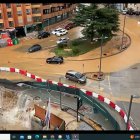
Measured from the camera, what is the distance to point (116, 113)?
284 inches

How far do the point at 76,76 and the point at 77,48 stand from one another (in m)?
2.09

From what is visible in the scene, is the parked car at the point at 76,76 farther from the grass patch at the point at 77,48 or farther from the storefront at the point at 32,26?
the storefront at the point at 32,26

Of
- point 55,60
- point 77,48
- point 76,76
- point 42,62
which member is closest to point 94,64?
point 76,76

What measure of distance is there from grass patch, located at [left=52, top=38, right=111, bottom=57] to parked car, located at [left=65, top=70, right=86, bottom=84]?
1.94ft

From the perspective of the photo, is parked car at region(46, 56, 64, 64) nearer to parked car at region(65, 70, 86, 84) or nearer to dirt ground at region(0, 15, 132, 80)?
dirt ground at region(0, 15, 132, 80)

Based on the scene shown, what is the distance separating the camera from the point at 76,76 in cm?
886

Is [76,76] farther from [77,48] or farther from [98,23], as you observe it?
[77,48]

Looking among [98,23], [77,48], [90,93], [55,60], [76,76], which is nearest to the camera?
[77,48]

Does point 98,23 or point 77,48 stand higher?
point 98,23

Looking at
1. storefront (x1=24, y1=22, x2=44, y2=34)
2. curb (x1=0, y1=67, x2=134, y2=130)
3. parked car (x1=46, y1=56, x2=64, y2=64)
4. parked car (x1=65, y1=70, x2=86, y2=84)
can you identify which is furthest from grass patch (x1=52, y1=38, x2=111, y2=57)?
curb (x1=0, y1=67, x2=134, y2=130)

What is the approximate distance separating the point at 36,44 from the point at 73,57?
986 mm

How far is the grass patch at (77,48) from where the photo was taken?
6725 mm

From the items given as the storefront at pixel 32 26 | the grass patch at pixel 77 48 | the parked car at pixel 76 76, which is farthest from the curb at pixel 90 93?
the storefront at pixel 32 26

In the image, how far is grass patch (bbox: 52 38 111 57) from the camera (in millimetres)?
6725
